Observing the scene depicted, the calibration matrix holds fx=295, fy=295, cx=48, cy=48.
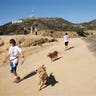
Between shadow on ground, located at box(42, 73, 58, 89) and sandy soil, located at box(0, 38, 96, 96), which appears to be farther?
shadow on ground, located at box(42, 73, 58, 89)

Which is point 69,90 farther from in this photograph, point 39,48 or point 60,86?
point 39,48

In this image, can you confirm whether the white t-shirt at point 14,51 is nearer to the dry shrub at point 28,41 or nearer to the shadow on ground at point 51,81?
the shadow on ground at point 51,81

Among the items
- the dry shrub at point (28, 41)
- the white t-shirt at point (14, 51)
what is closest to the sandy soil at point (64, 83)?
the white t-shirt at point (14, 51)

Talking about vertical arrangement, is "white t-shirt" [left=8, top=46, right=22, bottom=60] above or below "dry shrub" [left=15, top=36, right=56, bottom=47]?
above

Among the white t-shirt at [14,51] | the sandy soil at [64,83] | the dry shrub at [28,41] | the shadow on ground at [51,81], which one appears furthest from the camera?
the dry shrub at [28,41]

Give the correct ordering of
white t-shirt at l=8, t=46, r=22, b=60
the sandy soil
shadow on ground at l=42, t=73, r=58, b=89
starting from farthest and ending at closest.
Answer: white t-shirt at l=8, t=46, r=22, b=60, shadow on ground at l=42, t=73, r=58, b=89, the sandy soil

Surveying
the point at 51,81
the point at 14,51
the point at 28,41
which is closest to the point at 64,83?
the point at 51,81

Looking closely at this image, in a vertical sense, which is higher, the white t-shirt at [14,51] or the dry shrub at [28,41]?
the white t-shirt at [14,51]

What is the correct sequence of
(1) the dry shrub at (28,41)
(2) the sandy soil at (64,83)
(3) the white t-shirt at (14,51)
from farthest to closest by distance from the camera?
(1) the dry shrub at (28,41) < (3) the white t-shirt at (14,51) < (2) the sandy soil at (64,83)

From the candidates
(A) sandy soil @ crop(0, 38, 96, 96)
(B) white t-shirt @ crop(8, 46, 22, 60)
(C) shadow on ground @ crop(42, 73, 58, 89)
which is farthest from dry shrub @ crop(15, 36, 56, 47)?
(B) white t-shirt @ crop(8, 46, 22, 60)

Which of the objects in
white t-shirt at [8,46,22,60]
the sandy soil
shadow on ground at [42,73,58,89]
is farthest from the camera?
white t-shirt at [8,46,22,60]

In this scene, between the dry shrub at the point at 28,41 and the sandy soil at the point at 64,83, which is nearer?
the sandy soil at the point at 64,83

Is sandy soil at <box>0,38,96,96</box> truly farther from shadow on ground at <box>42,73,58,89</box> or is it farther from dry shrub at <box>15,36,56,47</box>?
dry shrub at <box>15,36,56,47</box>

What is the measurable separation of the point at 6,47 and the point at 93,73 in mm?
14250
